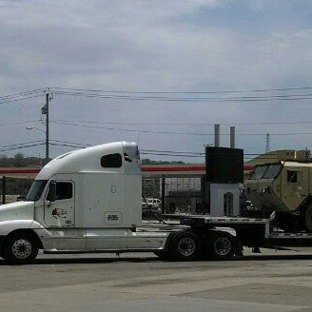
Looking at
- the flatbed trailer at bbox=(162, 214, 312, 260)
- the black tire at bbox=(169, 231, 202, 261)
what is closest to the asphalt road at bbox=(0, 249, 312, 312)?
the black tire at bbox=(169, 231, 202, 261)

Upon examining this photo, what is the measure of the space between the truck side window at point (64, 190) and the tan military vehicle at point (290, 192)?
22.2 ft

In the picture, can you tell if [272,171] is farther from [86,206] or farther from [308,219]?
[86,206]

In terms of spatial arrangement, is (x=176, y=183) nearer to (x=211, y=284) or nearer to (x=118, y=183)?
(x=118, y=183)

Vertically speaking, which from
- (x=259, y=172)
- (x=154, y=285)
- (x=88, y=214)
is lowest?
(x=154, y=285)

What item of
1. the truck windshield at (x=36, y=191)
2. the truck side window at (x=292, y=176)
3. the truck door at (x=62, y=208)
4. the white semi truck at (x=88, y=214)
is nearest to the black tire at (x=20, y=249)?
the white semi truck at (x=88, y=214)

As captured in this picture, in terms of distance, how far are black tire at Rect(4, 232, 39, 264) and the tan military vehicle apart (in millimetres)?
8067

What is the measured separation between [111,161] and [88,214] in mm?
1678

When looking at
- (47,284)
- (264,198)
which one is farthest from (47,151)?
(47,284)

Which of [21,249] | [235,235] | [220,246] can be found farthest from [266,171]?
[21,249]

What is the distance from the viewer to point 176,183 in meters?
89.7

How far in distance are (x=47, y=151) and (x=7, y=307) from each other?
56.4 meters

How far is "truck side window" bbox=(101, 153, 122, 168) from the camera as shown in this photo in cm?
2145

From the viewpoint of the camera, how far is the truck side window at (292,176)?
24.0 metres

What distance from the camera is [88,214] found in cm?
2127
